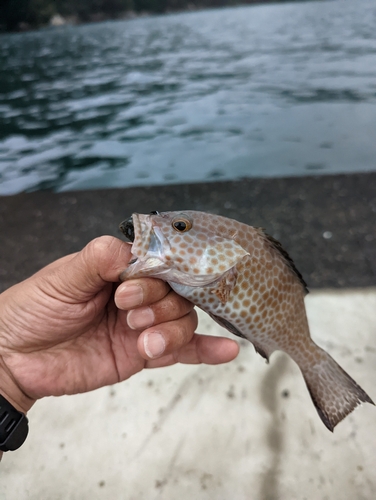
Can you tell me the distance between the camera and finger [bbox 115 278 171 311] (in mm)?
1379

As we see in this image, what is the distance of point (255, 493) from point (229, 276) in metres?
1.54

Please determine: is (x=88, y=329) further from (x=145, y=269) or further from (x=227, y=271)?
(x=227, y=271)

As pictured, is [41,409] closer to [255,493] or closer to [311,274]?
[255,493]

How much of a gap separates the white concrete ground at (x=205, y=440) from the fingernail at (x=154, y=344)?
122 cm

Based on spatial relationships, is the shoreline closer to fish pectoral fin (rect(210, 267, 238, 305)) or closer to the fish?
the fish

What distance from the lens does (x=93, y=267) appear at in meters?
1.47

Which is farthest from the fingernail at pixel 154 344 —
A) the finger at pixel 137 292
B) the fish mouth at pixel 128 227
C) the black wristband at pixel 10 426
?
the black wristband at pixel 10 426

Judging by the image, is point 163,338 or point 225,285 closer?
point 225,285

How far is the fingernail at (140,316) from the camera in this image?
1513 millimetres

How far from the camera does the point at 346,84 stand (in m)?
11.4

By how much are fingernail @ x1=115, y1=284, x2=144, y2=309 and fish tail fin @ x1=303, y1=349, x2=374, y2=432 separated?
1013mm

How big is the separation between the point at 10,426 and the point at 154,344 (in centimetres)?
85

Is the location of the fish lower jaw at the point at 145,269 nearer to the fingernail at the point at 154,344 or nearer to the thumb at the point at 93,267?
the thumb at the point at 93,267

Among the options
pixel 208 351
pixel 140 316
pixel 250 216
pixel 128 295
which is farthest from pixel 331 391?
pixel 250 216
